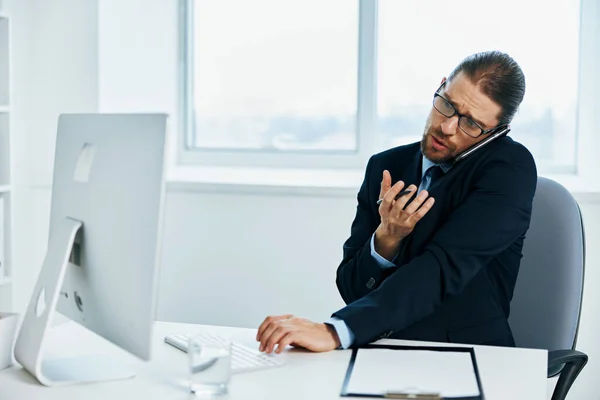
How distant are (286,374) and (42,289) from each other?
467 millimetres

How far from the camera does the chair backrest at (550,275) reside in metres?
2.06

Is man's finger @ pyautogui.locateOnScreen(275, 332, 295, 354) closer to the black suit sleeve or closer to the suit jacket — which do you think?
the suit jacket

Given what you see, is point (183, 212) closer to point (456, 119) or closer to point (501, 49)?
point (501, 49)

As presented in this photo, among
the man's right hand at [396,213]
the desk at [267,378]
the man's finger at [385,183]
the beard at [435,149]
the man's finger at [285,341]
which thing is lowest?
the desk at [267,378]

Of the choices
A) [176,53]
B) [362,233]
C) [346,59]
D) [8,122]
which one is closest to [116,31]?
[176,53]

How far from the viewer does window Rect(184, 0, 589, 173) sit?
10.8 ft

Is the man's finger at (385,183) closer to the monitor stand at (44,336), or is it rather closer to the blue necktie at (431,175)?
the blue necktie at (431,175)

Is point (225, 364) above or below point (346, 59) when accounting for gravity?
below

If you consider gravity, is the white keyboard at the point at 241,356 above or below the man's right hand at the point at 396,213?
below

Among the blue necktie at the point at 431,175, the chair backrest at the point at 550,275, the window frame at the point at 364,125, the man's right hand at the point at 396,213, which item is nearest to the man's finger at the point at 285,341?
the man's right hand at the point at 396,213

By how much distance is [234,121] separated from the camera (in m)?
3.70

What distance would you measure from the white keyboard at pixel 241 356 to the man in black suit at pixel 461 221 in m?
0.33

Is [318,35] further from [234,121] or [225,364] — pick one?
[225,364]

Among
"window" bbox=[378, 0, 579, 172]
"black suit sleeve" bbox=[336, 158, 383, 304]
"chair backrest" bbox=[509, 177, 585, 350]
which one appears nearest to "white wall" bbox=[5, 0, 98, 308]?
"window" bbox=[378, 0, 579, 172]
